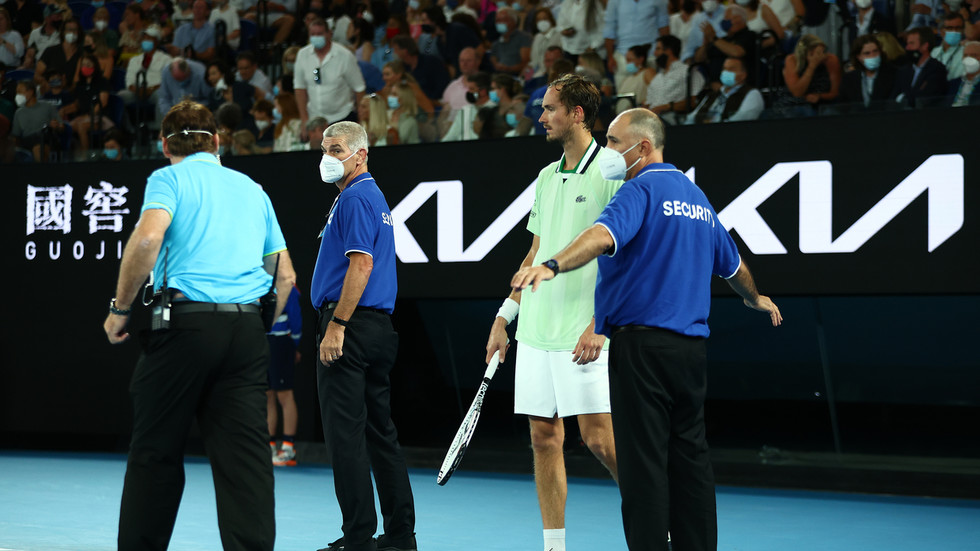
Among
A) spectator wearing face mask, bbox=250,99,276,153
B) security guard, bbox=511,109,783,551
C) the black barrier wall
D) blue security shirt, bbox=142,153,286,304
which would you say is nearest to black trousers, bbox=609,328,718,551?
security guard, bbox=511,109,783,551

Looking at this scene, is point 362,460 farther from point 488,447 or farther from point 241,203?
point 488,447

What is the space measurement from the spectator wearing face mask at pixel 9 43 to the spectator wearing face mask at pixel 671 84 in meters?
9.43

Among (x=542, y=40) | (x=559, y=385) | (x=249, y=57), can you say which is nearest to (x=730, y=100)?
(x=542, y=40)

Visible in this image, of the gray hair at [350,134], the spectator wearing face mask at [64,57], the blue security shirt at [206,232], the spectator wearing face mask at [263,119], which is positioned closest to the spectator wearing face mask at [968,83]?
the gray hair at [350,134]

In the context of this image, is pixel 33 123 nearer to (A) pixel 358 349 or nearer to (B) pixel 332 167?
(B) pixel 332 167

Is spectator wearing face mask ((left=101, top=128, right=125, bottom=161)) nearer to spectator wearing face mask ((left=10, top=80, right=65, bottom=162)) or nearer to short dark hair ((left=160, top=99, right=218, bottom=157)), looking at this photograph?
spectator wearing face mask ((left=10, top=80, right=65, bottom=162))

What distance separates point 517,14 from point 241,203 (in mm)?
8568

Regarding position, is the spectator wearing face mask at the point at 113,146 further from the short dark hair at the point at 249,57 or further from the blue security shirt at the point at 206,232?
the blue security shirt at the point at 206,232

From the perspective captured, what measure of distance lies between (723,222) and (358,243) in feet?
13.2

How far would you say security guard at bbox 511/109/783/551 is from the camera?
13.2 ft

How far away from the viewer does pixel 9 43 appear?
15.3m

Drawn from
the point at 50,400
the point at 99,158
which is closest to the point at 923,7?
the point at 99,158

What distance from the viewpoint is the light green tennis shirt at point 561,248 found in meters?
4.98

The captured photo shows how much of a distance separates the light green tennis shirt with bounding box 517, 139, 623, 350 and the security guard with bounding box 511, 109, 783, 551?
0.67 m
